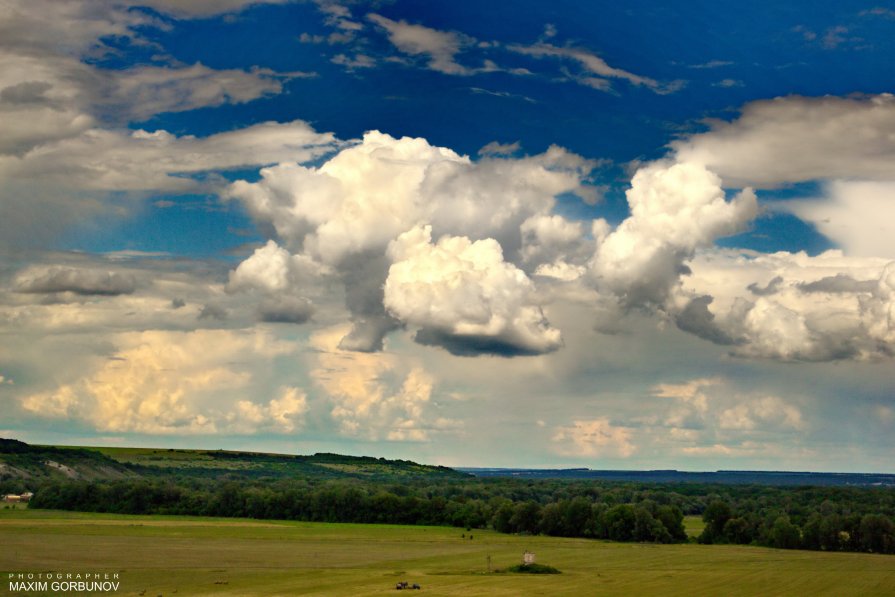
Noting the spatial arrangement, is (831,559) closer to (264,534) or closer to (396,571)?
(396,571)

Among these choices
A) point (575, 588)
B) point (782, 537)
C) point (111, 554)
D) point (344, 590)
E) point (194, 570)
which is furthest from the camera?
point (782, 537)

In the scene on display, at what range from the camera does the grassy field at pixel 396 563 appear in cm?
10819

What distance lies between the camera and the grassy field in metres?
108

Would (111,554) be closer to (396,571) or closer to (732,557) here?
(396,571)

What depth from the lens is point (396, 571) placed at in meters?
126

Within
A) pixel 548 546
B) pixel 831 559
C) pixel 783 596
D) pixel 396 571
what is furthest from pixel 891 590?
pixel 548 546

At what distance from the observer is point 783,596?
106 m

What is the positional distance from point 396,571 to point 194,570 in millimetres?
25332

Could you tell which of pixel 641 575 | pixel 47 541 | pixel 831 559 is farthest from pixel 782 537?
pixel 47 541

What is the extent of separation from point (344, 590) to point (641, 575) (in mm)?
43362

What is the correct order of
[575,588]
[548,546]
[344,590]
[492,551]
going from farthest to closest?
[548,546] < [492,551] < [575,588] < [344,590]

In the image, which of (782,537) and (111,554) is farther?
(782,537)

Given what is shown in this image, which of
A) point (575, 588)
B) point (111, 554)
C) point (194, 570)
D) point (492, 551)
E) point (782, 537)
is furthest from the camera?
point (782, 537)

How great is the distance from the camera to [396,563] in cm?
13775
